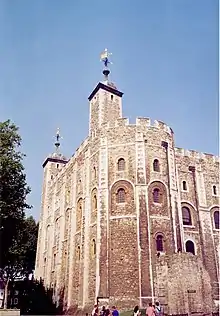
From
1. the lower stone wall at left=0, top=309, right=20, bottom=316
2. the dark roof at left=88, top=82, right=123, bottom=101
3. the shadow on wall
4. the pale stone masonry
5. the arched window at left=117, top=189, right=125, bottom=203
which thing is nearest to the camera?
the lower stone wall at left=0, top=309, right=20, bottom=316

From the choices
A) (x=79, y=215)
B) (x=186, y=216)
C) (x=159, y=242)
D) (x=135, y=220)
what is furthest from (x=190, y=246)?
(x=79, y=215)

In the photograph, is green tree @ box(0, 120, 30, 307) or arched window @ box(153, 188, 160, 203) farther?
arched window @ box(153, 188, 160, 203)

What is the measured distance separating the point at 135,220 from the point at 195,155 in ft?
34.4

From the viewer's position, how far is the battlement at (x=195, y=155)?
31.8 m

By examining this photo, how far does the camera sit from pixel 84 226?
93.3ft

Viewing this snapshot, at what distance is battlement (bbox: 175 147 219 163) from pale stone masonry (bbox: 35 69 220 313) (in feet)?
0.32

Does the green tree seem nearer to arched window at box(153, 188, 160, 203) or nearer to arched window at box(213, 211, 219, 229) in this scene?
arched window at box(153, 188, 160, 203)

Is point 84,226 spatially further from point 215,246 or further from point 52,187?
point 52,187

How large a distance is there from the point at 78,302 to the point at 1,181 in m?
12.2

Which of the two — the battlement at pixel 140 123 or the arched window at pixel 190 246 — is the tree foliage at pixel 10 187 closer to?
the battlement at pixel 140 123

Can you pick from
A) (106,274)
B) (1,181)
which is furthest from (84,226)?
(1,181)

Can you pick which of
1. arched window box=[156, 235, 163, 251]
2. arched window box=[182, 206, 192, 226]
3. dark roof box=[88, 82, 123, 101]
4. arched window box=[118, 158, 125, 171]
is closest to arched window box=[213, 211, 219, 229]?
arched window box=[182, 206, 192, 226]

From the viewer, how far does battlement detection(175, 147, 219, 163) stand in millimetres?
31812

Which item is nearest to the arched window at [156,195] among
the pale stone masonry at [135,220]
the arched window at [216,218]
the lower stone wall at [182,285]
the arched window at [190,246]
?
the pale stone masonry at [135,220]
